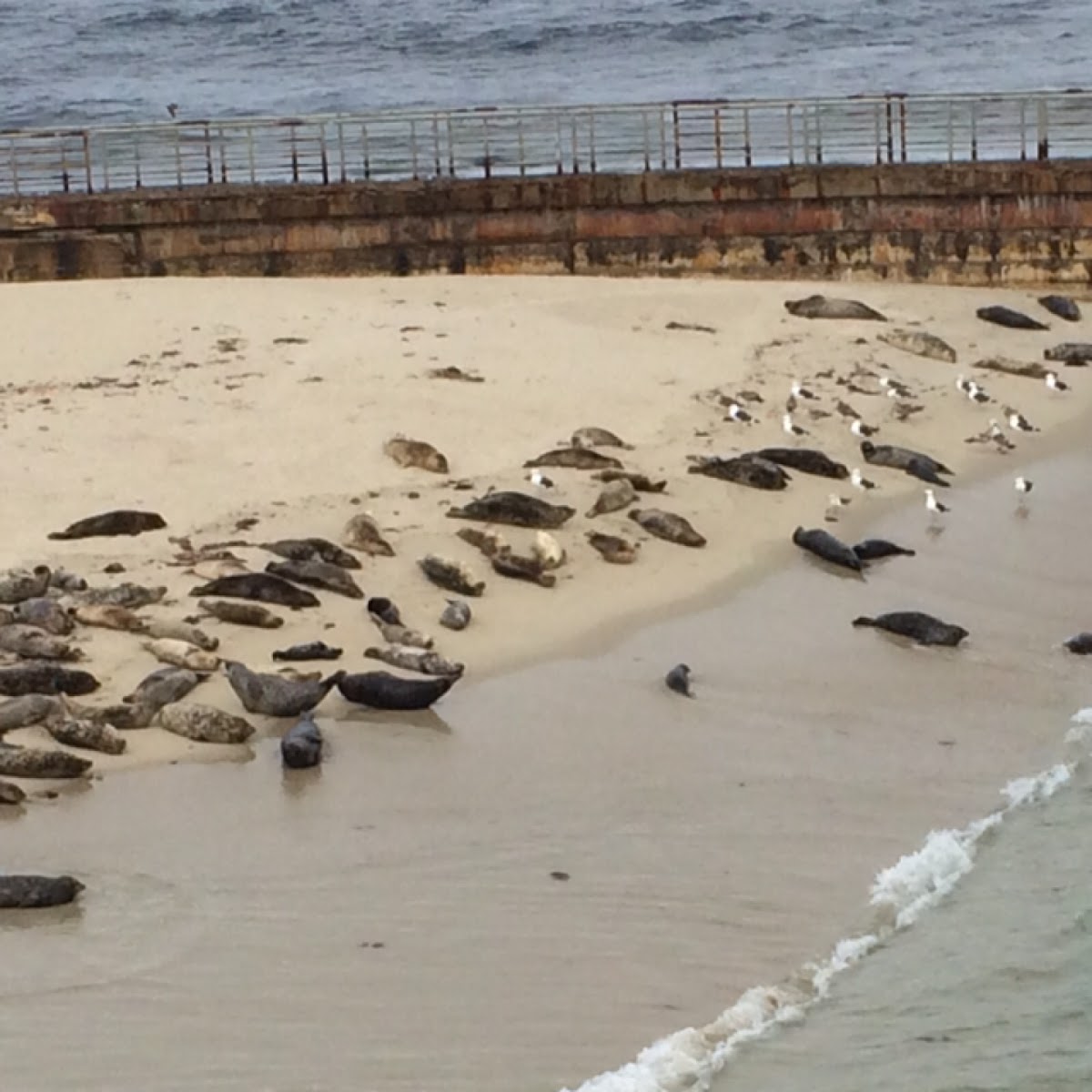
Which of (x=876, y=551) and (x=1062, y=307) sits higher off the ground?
(x=876, y=551)

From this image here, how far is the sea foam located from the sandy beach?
137mm

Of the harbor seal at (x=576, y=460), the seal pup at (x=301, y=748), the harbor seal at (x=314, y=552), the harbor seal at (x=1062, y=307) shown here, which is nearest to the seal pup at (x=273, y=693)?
the seal pup at (x=301, y=748)

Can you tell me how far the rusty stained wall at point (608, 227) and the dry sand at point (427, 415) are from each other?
0.76 metres

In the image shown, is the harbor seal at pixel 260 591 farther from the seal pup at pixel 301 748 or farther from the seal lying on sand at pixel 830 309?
the seal lying on sand at pixel 830 309

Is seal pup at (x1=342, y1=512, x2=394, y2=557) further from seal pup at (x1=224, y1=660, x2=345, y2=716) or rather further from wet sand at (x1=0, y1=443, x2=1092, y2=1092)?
seal pup at (x1=224, y1=660, x2=345, y2=716)

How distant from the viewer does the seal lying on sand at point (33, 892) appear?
11836 millimetres

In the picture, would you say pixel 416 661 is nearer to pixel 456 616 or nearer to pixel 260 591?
pixel 456 616

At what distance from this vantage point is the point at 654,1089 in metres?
10.4

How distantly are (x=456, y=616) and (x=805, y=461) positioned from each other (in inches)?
256

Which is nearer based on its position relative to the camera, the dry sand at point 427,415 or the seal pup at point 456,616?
the seal pup at point 456,616

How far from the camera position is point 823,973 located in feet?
38.5

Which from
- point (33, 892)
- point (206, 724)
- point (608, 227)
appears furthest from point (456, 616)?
point (608, 227)

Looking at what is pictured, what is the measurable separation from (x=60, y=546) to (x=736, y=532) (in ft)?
19.3

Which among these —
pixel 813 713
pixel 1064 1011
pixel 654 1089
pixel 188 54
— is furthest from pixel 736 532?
pixel 188 54
